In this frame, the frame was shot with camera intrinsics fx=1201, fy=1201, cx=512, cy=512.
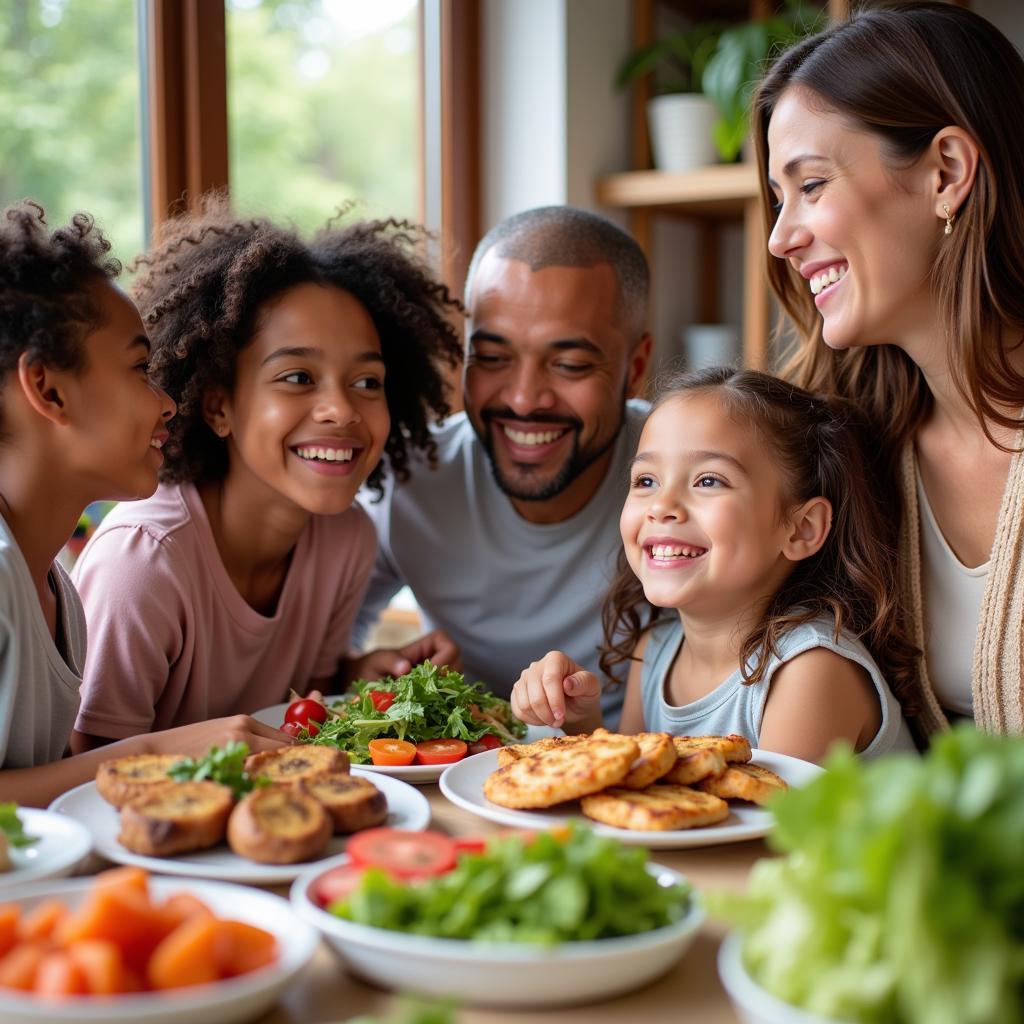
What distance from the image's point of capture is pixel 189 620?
2117 mm

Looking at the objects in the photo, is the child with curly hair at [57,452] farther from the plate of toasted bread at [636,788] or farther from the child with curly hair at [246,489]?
the plate of toasted bread at [636,788]

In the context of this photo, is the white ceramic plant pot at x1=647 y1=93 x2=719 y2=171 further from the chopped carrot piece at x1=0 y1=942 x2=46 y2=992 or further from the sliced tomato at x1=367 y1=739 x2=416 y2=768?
the chopped carrot piece at x1=0 y1=942 x2=46 y2=992

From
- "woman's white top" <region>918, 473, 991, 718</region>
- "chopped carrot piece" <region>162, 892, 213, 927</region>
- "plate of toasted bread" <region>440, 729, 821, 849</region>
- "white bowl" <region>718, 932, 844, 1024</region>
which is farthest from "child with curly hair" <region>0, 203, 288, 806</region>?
"woman's white top" <region>918, 473, 991, 718</region>

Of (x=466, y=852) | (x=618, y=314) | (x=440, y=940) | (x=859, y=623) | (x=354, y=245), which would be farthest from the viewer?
(x=618, y=314)

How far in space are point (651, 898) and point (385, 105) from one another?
13.7 feet

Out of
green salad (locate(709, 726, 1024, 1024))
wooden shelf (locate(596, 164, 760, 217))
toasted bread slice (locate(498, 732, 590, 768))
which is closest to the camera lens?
green salad (locate(709, 726, 1024, 1024))

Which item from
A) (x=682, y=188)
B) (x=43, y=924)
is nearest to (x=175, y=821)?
(x=43, y=924)

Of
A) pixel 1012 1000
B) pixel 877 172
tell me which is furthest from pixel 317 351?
pixel 1012 1000

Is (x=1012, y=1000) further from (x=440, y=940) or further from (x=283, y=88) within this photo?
(x=283, y=88)

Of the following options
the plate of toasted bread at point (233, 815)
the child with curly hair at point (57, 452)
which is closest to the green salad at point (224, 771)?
the plate of toasted bread at point (233, 815)

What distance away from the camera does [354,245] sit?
2.52 metres

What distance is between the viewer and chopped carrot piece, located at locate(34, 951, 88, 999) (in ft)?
2.84

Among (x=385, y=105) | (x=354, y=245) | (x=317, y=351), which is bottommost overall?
(x=317, y=351)

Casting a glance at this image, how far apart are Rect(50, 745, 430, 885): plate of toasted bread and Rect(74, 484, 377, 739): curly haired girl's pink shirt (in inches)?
24.7
